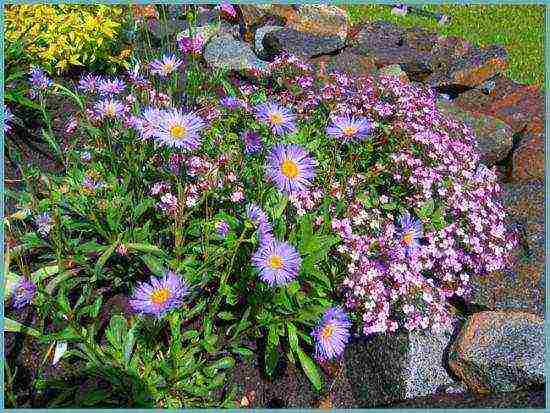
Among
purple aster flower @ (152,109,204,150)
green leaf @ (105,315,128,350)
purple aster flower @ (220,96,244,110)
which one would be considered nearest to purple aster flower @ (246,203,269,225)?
purple aster flower @ (152,109,204,150)

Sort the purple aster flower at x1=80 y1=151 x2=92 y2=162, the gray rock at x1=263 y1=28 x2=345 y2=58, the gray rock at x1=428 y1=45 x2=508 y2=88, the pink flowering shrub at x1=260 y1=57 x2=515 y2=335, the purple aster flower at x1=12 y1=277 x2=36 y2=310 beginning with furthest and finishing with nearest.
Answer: the gray rock at x1=428 y1=45 x2=508 y2=88 → the gray rock at x1=263 y1=28 x2=345 y2=58 → the purple aster flower at x1=80 y1=151 x2=92 y2=162 → the pink flowering shrub at x1=260 y1=57 x2=515 y2=335 → the purple aster flower at x1=12 y1=277 x2=36 y2=310

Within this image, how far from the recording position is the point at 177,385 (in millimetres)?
2906

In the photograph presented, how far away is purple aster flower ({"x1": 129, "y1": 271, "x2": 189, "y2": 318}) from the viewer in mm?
2584

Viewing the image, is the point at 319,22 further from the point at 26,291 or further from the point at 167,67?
the point at 26,291

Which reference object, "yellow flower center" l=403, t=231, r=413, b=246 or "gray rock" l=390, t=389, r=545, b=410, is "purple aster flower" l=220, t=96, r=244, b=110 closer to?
"yellow flower center" l=403, t=231, r=413, b=246

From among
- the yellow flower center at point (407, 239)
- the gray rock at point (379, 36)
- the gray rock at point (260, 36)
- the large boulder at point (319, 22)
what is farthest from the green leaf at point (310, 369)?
the large boulder at point (319, 22)

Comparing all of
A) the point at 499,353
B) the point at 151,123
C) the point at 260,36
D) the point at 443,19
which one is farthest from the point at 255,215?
the point at 443,19

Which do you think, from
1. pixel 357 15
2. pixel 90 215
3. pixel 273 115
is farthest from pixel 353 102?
pixel 357 15

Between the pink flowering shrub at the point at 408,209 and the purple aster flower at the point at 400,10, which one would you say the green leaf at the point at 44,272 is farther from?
the purple aster flower at the point at 400,10

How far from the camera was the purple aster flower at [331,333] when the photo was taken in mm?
2906

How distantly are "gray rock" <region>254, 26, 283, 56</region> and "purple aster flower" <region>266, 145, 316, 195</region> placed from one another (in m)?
2.83

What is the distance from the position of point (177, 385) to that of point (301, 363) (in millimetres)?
455

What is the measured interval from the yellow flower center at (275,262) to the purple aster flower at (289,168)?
0.77 feet

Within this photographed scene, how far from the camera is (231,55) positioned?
5062 mm
